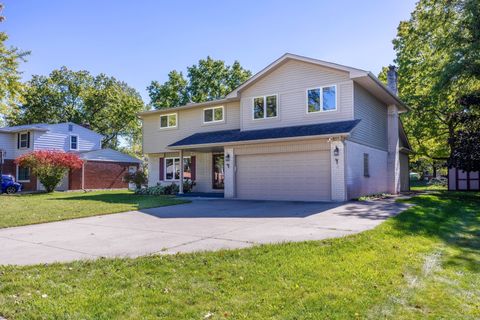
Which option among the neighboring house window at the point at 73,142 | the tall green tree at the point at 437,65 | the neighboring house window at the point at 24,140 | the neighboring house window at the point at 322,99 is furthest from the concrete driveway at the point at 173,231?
the neighboring house window at the point at 73,142

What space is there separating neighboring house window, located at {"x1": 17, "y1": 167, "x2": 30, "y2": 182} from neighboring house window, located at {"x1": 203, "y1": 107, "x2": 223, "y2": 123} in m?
16.8

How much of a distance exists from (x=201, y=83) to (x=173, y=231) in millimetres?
35855

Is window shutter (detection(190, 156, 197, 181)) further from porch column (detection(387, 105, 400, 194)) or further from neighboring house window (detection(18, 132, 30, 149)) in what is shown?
neighboring house window (detection(18, 132, 30, 149))

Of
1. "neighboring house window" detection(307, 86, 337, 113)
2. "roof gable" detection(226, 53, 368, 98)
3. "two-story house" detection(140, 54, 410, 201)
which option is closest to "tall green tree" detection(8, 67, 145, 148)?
"two-story house" detection(140, 54, 410, 201)

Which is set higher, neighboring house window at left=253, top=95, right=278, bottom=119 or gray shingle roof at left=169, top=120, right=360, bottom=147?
neighboring house window at left=253, top=95, right=278, bottom=119

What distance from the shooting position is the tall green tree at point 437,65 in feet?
57.1

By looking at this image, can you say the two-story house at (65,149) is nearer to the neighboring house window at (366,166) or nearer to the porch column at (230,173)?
the porch column at (230,173)

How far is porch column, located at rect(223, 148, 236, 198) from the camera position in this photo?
17.6 meters

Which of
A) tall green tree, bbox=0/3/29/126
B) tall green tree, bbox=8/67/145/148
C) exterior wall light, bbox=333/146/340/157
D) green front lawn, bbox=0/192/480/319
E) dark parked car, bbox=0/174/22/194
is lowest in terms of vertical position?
green front lawn, bbox=0/192/480/319

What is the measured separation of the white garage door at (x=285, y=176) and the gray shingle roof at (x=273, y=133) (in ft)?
3.15

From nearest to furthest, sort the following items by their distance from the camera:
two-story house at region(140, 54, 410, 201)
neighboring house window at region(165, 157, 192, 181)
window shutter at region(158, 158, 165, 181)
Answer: two-story house at region(140, 54, 410, 201) → neighboring house window at region(165, 157, 192, 181) → window shutter at region(158, 158, 165, 181)

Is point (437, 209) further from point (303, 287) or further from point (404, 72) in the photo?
point (404, 72)

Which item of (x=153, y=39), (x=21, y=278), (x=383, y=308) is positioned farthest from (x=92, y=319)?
→ (x=153, y=39)

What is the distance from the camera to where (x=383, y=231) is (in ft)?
25.8
